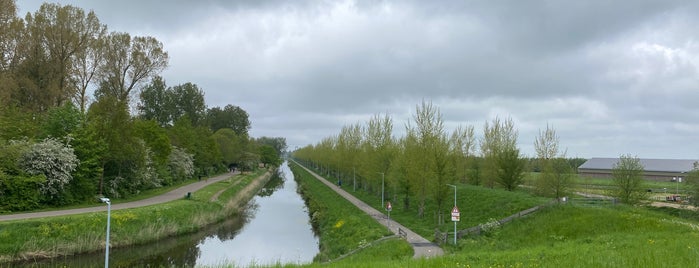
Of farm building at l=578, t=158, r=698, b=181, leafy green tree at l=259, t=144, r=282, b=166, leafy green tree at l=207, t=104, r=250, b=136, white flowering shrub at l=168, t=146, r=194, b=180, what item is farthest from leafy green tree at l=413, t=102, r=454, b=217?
leafy green tree at l=259, t=144, r=282, b=166

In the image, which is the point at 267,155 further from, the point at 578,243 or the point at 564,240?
the point at 578,243

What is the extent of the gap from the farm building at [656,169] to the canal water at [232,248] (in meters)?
69.6

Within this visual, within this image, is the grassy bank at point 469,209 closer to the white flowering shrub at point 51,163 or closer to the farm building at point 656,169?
the white flowering shrub at point 51,163

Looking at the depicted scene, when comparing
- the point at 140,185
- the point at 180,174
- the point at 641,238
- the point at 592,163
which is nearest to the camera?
the point at 641,238

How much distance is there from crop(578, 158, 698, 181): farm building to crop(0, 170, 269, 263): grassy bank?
77.9 m

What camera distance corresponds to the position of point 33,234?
23.9m

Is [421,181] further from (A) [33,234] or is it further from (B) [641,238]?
(A) [33,234]

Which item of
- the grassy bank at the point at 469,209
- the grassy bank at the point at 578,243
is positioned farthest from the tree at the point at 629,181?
the grassy bank at the point at 578,243

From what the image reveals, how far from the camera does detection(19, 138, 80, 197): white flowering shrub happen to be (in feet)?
102

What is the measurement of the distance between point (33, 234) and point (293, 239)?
1638 centimetres

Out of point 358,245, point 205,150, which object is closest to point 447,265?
point 358,245

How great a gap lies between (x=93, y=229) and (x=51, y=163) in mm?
8262

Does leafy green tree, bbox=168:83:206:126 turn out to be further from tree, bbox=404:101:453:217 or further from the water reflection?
tree, bbox=404:101:453:217

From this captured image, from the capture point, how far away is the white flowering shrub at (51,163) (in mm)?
31219
